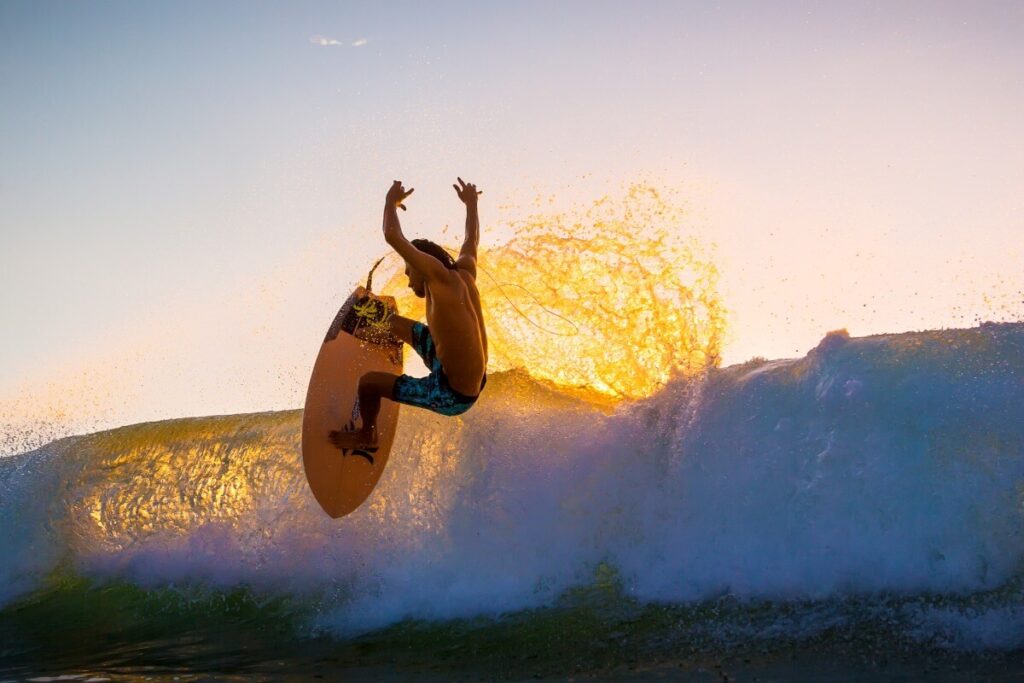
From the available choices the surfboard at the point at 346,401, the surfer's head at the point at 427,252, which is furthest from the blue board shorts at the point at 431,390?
the surfboard at the point at 346,401

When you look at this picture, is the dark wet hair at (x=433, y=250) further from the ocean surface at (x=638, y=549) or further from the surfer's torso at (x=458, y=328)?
the ocean surface at (x=638, y=549)

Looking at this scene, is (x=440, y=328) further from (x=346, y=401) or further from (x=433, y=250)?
(x=346, y=401)

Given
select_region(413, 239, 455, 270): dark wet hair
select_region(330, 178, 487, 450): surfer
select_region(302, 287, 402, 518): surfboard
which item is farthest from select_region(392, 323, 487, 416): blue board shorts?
select_region(302, 287, 402, 518): surfboard

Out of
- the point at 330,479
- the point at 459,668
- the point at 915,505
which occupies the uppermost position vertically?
the point at 330,479

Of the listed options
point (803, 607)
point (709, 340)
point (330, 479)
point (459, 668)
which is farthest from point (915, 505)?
point (330, 479)

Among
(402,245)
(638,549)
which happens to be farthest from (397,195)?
(638,549)

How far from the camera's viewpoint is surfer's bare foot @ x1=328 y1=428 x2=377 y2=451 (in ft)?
20.9

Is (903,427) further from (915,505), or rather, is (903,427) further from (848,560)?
(848,560)

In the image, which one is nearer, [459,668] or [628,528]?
[459,668]

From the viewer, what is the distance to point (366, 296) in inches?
257

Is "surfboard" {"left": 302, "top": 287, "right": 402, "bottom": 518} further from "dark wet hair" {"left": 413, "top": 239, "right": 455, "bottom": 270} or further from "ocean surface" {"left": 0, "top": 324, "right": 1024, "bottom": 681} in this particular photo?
"dark wet hair" {"left": 413, "top": 239, "right": 455, "bottom": 270}

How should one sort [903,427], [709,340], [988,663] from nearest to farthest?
[988,663]
[903,427]
[709,340]

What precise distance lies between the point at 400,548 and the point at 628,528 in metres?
1.64

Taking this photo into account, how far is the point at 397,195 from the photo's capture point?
5.46 m
